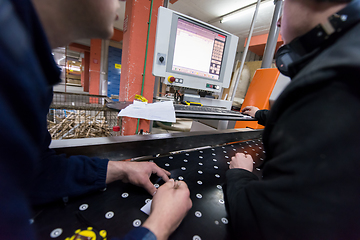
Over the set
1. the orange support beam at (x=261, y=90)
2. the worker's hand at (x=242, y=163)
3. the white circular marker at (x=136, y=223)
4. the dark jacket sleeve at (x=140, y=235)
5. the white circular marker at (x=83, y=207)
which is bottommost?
the white circular marker at (x=136, y=223)

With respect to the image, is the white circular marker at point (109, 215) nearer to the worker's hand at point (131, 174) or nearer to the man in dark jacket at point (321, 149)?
the worker's hand at point (131, 174)

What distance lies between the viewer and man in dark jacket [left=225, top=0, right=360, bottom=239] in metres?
0.23

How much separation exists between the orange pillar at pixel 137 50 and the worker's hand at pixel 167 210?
1529mm

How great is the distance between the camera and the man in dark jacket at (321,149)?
233 millimetres

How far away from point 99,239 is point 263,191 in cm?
40

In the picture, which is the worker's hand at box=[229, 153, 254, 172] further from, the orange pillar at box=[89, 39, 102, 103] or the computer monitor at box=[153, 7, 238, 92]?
the orange pillar at box=[89, 39, 102, 103]

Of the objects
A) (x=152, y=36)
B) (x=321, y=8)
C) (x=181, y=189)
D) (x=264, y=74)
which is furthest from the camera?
(x=152, y=36)

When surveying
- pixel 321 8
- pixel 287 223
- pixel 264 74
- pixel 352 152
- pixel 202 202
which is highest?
pixel 264 74

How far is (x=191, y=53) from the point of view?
46.0 inches

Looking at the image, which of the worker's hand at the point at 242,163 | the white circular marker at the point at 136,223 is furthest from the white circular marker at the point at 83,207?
the worker's hand at the point at 242,163

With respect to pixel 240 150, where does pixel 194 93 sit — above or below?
above

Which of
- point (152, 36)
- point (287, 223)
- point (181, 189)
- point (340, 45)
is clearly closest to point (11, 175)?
point (181, 189)

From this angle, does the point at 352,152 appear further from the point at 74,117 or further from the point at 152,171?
the point at 74,117

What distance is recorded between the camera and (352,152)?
0.23m
